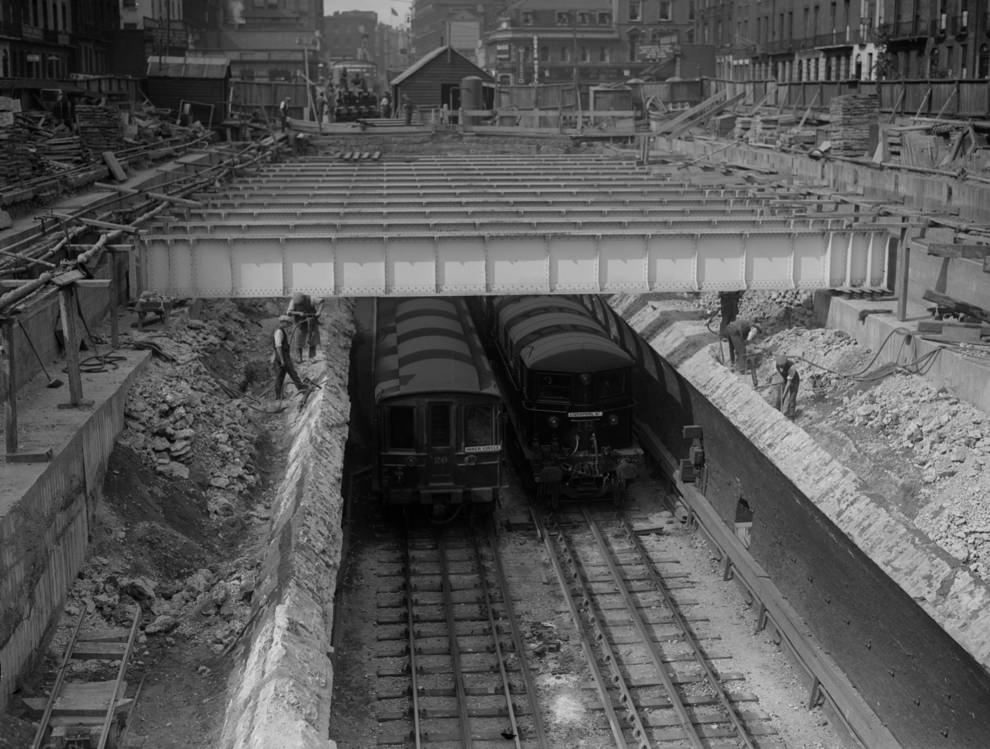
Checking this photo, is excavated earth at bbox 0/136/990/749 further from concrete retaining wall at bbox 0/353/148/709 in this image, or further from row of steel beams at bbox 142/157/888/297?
row of steel beams at bbox 142/157/888/297

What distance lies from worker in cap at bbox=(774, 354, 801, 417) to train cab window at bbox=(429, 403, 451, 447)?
A: 5868 mm

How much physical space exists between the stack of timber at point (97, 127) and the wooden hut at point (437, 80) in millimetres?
37223

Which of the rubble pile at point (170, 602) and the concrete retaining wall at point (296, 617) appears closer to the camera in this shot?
the concrete retaining wall at point (296, 617)

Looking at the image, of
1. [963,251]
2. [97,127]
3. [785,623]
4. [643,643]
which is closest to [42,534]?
[643,643]

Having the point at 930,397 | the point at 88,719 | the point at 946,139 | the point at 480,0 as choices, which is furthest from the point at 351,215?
the point at 480,0

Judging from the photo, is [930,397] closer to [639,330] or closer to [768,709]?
[768,709]

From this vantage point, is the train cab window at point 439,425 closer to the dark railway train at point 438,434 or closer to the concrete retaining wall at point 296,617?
the dark railway train at point 438,434

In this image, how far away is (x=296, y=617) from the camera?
46.3 ft

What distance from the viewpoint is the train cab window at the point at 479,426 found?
22.4 m

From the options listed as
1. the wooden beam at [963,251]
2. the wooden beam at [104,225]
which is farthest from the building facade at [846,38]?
the wooden beam at [104,225]

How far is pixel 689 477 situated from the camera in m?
25.6

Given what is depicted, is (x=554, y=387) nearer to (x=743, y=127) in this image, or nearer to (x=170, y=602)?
(x=170, y=602)

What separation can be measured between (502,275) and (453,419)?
→ 405 centimetres

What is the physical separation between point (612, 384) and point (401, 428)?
165 inches
